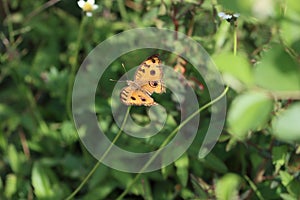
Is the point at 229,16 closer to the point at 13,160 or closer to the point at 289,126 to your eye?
the point at 289,126

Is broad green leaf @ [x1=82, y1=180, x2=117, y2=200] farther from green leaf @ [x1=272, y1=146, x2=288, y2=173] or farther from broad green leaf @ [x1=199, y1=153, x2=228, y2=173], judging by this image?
green leaf @ [x1=272, y1=146, x2=288, y2=173]

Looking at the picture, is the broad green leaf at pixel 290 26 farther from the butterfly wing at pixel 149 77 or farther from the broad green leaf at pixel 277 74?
the butterfly wing at pixel 149 77

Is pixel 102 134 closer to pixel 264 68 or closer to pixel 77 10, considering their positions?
pixel 77 10

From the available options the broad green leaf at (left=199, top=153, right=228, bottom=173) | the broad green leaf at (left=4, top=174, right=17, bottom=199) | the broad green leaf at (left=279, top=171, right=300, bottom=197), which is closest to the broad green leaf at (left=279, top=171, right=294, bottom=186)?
the broad green leaf at (left=279, top=171, right=300, bottom=197)

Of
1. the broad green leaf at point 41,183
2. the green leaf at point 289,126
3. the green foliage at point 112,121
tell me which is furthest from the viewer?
the broad green leaf at point 41,183

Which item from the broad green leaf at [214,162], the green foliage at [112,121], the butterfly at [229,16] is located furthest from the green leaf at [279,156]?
the butterfly at [229,16]

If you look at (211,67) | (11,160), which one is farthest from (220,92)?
(11,160)

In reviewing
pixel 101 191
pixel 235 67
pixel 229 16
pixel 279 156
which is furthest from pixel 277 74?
pixel 101 191
